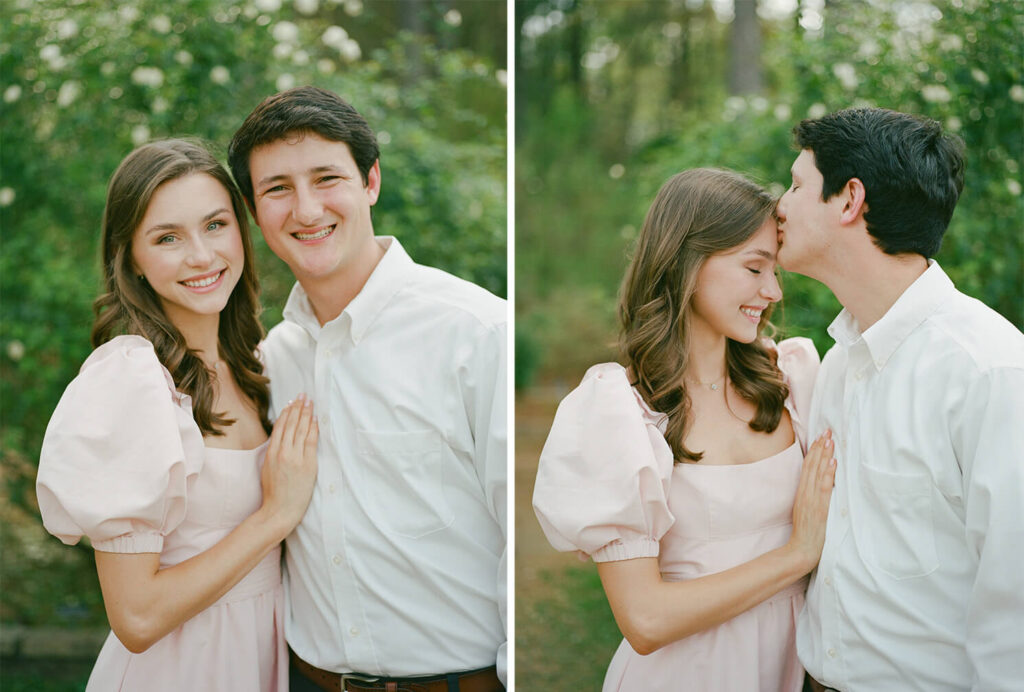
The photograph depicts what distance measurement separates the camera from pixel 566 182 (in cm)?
646

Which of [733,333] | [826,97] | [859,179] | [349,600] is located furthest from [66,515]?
[826,97]

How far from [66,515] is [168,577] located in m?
0.24

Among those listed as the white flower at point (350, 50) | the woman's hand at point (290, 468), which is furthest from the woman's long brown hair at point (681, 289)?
the white flower at point (350, 50)

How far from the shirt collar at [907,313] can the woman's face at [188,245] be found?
4.64 ft

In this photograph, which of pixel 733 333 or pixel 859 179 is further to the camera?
pixel 733 333

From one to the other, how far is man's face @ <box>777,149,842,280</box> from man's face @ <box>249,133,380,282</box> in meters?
0.96

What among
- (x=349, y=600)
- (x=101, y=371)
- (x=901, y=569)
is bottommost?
(x=349, y=600)

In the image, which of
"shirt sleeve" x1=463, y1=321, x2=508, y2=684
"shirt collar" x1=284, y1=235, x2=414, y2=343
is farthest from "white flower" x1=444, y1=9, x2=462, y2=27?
"shirt sleeve" x1=463, y1=321, x2=508, y2=684

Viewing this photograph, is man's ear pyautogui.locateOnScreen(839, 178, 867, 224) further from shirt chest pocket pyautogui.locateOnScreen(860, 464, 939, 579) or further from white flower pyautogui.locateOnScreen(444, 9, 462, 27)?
white flower pyautogui.locateOnScreen(444, 9, 462, 27)

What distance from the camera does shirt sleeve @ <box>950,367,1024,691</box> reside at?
1.66 meters

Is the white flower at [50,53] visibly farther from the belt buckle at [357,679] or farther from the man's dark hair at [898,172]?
the man's dark hair at [898,172]

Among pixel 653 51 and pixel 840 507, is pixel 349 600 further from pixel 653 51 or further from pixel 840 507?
pixel 653 51

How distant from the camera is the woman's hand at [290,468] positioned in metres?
2.05

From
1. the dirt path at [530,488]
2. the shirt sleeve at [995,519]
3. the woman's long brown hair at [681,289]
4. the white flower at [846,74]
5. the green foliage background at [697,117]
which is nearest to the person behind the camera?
the shirt sleeve at [995,519]
